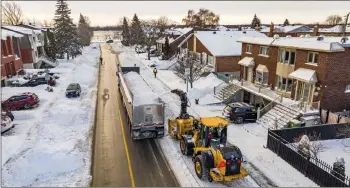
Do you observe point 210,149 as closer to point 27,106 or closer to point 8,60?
point 27,106

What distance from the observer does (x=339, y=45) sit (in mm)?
21453

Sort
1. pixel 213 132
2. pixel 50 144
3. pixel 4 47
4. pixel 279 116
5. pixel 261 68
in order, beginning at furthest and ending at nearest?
pixel 4 47
pixel 261 68
pixel 279 116
pixel 50 144
pixel 213 132

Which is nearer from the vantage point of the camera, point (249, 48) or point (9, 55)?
point (249, 48)

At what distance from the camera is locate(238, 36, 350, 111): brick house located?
2173 cm

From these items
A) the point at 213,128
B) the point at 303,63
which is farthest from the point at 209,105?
the point at 213,128

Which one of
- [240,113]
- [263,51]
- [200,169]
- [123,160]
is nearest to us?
[200,169]

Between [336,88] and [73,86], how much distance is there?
92.6ft

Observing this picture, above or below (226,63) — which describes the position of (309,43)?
above

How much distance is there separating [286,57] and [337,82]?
5395 millimetres

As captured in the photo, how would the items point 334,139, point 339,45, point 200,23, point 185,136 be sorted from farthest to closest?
point 200,23 < point 339,45 < point 334,139 < point 185,136

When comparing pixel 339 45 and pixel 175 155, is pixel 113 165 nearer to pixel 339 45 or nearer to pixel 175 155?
pixel 175 155

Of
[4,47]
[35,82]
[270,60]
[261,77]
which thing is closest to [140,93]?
[270,60]

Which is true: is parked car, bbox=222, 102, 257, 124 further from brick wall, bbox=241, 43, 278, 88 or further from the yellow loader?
brick wall, bbox=241, 43, 278, 88

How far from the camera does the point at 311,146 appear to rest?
17469mm
